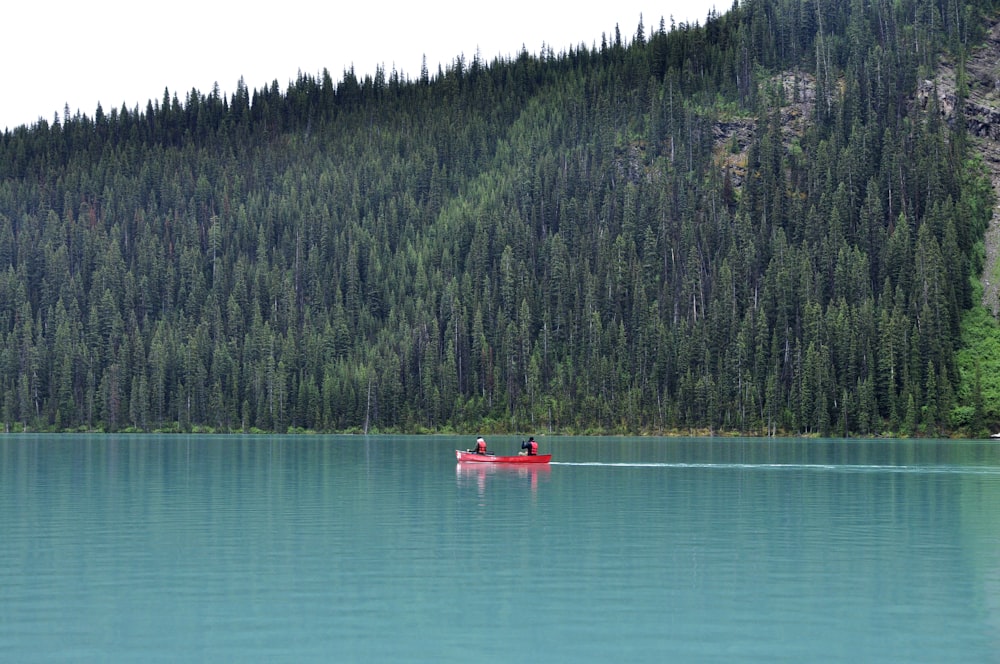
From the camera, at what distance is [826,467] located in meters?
95.2

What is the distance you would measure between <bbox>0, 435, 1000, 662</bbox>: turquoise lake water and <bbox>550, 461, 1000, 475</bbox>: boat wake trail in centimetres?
1367

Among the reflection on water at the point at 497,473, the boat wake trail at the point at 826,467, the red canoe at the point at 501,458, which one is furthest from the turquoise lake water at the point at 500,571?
the red canoe at the point at 501,458

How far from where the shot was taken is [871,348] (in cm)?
19650

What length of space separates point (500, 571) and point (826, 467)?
62.4 meters

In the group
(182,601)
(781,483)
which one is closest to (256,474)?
(781,483)

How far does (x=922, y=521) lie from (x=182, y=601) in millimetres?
33393

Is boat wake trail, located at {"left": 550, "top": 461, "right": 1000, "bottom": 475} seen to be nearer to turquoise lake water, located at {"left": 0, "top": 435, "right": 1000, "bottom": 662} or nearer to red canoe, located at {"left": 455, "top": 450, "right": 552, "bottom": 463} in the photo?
red canoe, located at {"left": 455, "top": 450, "right": 552, "bottom": 463}

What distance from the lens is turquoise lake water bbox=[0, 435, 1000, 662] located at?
91.5 feet

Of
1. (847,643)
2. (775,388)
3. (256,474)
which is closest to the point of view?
(847,643)

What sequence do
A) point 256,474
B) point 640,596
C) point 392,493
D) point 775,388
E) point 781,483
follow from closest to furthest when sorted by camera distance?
point 640,596, point 392,493, point 781,483, point 256,474, point 775,388

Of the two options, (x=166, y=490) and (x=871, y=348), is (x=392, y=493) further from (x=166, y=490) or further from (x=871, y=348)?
(x=871, y=348)

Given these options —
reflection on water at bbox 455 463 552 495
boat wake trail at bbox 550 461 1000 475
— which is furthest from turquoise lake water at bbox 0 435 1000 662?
boat wake trail at bbox 550 461 1000 475

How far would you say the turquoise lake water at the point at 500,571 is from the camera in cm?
2789

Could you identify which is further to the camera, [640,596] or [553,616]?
[640,596]
